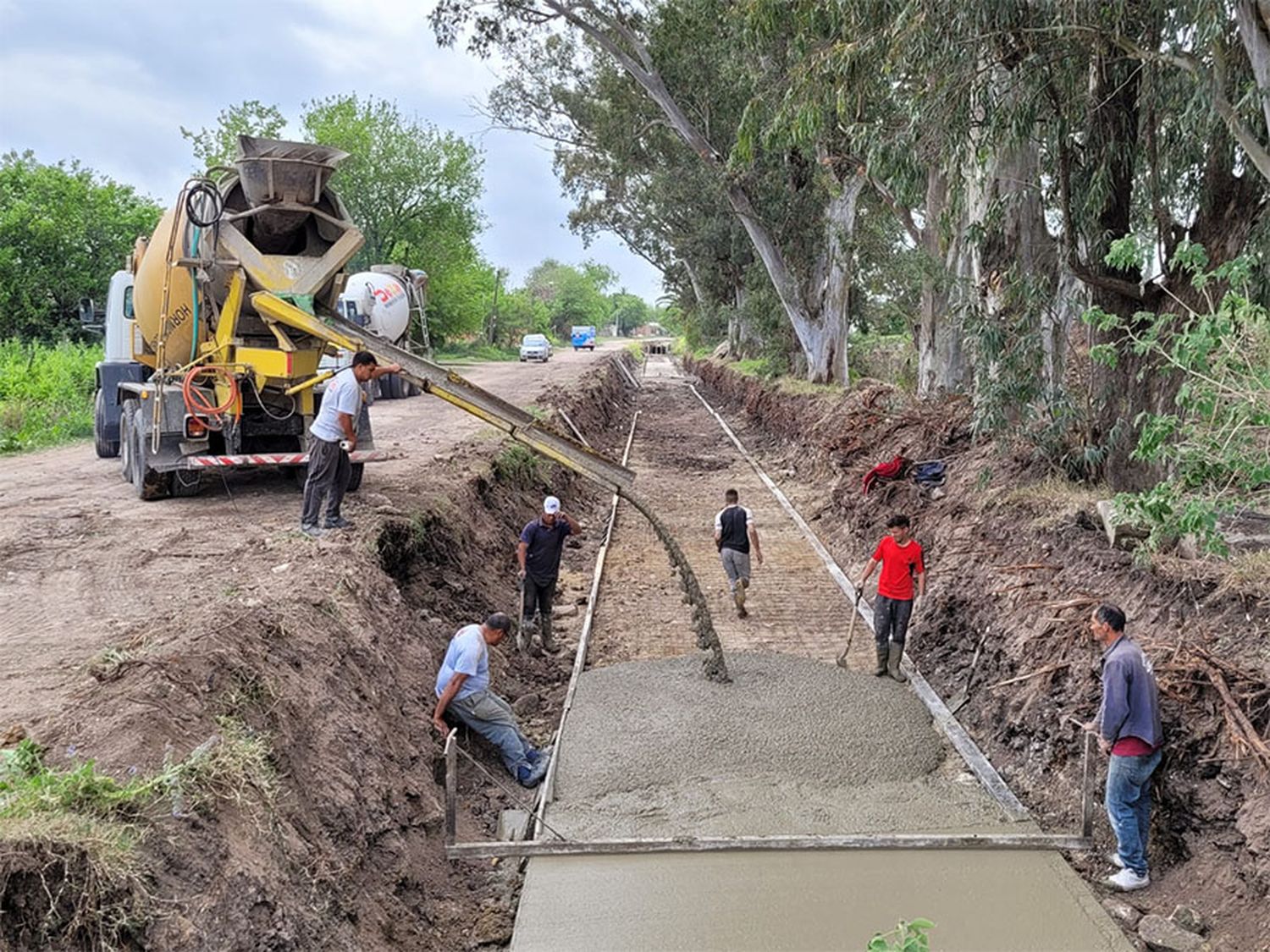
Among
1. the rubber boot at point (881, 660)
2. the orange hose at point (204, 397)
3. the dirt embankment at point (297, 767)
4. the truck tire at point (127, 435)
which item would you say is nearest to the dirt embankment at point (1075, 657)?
the rubber boot at point (881, 660)

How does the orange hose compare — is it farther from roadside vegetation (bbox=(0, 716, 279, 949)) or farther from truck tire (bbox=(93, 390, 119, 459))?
roadside vegetation (bbox=(0, 716, 279, 949))

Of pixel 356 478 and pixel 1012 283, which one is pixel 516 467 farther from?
pixel 1012 283

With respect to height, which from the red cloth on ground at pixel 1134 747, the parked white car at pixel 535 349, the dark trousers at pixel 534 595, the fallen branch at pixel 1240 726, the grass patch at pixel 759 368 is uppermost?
the parked white car at pixel 535 349

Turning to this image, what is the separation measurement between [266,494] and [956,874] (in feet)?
26.4

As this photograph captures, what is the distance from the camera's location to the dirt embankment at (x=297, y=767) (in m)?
3.49

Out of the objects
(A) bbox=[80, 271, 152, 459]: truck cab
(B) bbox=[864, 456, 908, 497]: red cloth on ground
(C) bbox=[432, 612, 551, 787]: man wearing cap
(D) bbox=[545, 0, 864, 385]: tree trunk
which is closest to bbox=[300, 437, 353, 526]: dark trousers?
(C) bbox=[432, 612, 551, 787]: man wearing cap

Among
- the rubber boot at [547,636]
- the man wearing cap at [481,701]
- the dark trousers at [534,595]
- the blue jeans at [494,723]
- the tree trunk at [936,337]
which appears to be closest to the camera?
the man wearing cap at [481,701]

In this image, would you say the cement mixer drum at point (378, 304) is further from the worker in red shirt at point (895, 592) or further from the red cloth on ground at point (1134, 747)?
the red cloth on ground at point (1134, 747)

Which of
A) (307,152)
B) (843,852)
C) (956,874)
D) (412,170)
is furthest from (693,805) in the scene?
(412,170)

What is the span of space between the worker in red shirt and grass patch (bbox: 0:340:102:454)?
1348 cm

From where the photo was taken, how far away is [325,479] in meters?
8.22

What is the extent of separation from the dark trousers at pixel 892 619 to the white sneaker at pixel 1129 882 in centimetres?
294

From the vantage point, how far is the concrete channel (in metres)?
4.84

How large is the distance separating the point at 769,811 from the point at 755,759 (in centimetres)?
62
